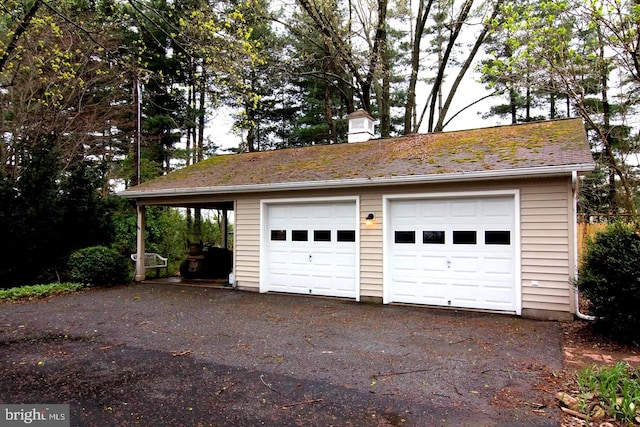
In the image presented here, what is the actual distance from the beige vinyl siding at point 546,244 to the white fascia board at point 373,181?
362mm

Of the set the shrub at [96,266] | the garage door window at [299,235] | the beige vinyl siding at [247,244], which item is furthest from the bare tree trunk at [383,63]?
the shrub at [96,266]

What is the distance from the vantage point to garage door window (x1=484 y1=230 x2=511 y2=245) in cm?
675

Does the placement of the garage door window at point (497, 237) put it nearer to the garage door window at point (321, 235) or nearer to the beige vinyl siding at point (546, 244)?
the beige vinyl siding at point (546, 244)

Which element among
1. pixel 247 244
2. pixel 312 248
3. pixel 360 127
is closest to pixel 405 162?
pixel 312 248

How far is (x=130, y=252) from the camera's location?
1261 cm

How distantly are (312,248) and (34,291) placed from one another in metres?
6.20

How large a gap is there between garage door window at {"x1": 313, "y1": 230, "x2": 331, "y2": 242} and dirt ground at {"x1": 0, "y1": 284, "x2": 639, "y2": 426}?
174 centimetres

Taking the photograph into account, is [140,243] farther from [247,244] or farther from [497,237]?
[497,237]

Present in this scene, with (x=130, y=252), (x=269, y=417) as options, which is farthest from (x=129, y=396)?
(x=130, y=252)

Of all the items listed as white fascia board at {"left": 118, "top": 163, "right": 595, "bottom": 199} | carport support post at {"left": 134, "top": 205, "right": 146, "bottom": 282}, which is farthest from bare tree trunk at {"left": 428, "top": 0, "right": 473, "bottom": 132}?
carport support post at {"left": 134, "top": 205, "right": 146, "bottom": 282}

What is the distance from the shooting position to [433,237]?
7.39m

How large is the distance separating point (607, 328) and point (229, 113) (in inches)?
614

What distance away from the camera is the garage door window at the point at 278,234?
8984mm

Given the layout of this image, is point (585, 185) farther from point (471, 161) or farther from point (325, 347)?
point (325, 347)
